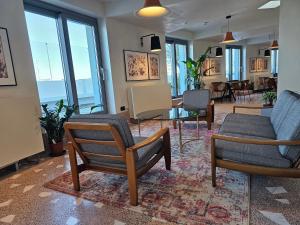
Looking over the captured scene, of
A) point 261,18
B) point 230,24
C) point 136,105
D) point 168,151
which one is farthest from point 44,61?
point 261,18

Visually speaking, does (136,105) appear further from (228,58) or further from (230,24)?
(228,58)

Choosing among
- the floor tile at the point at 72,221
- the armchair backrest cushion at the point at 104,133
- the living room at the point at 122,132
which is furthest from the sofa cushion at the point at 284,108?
the floor tile at the point at 72,221

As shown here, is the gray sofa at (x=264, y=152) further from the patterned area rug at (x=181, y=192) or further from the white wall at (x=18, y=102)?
the white wall at (x=18, y=102)

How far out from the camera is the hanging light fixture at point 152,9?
6.70 feet

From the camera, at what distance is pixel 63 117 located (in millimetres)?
3016

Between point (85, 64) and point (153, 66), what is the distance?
2065 millimetres

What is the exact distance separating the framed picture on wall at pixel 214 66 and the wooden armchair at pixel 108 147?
6.92 metres

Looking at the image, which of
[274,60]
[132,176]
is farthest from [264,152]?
[274,60]

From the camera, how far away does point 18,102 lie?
2.46 meters

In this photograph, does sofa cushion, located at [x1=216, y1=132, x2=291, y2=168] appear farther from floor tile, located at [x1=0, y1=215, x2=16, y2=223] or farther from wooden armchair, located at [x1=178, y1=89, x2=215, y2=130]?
wooden armchair, located at [x1=178, y1=89, x2=215, y2=130]

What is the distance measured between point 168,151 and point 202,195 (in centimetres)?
65

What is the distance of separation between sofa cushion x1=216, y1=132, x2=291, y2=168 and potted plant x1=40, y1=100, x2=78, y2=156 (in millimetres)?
2238

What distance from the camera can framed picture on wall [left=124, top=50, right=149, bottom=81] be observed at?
15.4 ft

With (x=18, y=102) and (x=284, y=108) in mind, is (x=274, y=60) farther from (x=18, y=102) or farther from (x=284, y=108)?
(x=18, y=102)
